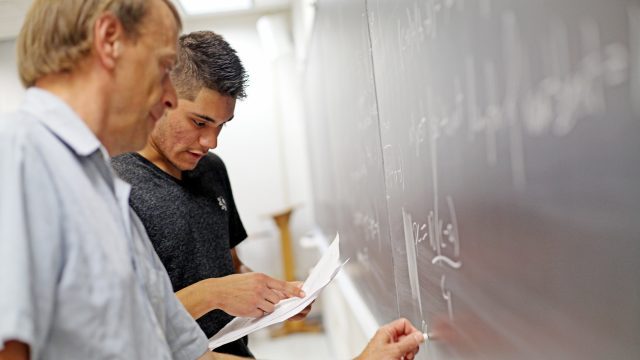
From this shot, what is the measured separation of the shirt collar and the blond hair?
0.14ft

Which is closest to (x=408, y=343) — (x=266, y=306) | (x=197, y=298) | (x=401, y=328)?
(x=401, y=328)

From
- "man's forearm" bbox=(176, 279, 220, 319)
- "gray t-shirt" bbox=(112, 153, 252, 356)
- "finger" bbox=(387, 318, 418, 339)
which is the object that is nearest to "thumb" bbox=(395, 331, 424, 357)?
"finger" bbox=(387, 318, 418, 339)

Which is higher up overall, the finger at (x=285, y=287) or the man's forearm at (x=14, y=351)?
the man's forearm at (x=14, y=351)

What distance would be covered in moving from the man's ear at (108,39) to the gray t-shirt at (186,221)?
62 centimetres

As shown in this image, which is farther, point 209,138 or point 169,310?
point 209,138

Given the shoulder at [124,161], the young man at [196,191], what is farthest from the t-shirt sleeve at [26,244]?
the shoulder at [124,161]

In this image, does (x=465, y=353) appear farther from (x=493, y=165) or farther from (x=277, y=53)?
(x=277, y=53)

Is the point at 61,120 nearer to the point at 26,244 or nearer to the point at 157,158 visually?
the point at 26,244

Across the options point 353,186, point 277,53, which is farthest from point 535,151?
point 277,53

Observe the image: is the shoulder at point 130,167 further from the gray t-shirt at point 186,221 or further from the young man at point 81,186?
the young man at point 81,186

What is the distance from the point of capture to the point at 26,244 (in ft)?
1.81

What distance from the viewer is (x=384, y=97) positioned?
1.31 meters

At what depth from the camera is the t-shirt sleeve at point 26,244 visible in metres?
0.53

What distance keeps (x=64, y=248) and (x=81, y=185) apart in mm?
75
